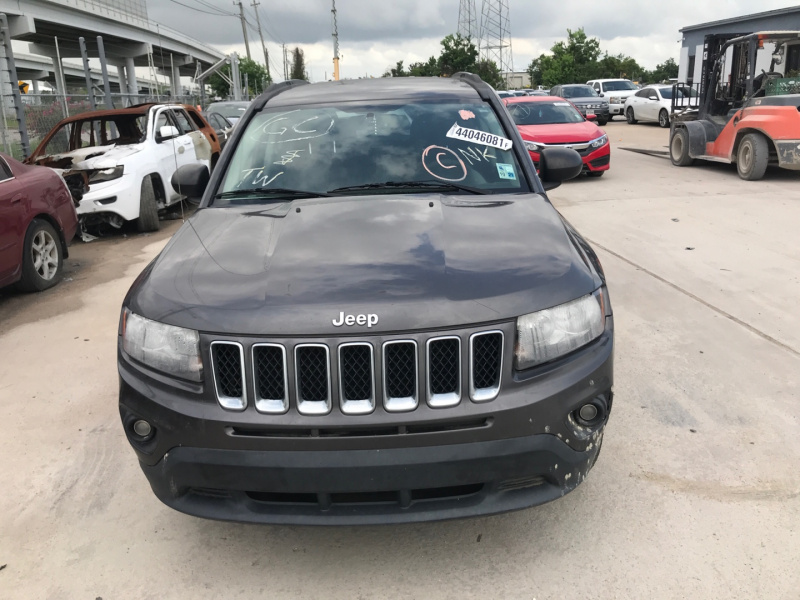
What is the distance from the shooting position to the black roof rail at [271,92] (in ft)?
13.8

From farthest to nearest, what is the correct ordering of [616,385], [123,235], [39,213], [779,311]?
[123,235]
[39,213]
[779,311]
[616,385]

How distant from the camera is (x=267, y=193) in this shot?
11.5 feet

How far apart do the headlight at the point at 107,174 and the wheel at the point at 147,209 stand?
1.29ft

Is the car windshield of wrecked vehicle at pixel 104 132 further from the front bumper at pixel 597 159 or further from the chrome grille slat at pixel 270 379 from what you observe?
the chrome grille slat at pixel 270 379

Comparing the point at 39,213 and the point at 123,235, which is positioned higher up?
the point at 39,213

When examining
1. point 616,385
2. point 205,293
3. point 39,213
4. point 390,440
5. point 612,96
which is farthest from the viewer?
point 612,96

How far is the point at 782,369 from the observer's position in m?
4.41

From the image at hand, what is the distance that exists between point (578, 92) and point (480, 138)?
1046 inches

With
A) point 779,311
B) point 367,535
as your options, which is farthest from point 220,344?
point 779,311

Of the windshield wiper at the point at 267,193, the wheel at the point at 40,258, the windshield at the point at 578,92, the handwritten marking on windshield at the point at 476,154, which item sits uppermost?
the windshield at the point at 578,92

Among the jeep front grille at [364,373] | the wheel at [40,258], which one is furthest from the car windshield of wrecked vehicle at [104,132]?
the jeep front grille at [364,373]

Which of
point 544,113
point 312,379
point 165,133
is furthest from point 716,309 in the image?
point 544,113

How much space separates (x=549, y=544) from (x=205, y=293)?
1670 mm

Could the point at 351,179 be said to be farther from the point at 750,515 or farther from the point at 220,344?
the point at 750,515
